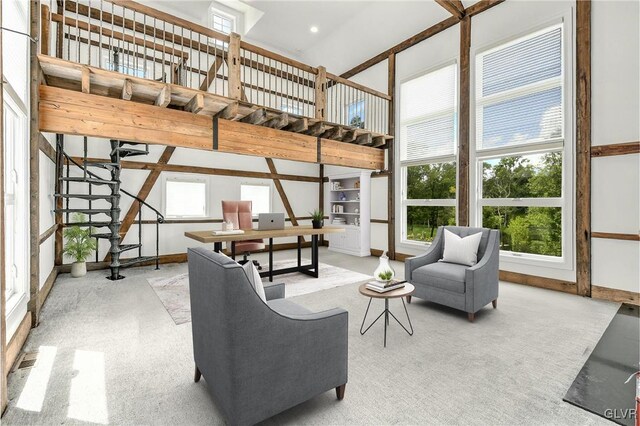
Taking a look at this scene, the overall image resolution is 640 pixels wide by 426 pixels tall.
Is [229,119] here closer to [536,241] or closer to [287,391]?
[287,391]

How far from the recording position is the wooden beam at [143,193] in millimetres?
5730

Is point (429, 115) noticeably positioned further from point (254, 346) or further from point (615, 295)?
point (254, 346)

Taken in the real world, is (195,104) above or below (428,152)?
above

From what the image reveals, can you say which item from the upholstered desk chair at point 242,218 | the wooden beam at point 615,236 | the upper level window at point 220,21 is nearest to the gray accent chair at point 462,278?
the wooden beam at point 615,236

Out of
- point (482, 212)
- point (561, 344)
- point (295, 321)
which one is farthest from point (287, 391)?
point (482, 212)

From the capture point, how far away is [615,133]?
3736mm

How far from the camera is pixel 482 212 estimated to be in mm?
5082

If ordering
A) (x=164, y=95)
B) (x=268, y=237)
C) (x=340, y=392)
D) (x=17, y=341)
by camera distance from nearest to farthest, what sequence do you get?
(x=340, y=392) → (x=17, y=341) → (x=164, y=95) → (x=268, y=237)

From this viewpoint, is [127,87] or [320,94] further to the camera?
[320,94]

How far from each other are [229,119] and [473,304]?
3953 millimetres

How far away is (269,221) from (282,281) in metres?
0.97

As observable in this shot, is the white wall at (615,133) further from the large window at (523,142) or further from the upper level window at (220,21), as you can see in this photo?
the upper level window at (220,21)

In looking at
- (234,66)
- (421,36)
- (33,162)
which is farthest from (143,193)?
(421,36)

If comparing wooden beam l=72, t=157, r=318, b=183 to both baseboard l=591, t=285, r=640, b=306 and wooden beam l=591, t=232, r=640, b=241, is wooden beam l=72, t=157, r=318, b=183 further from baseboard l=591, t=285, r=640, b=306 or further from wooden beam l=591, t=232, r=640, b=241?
baseboard l=591, t=285, r=640, b=306
